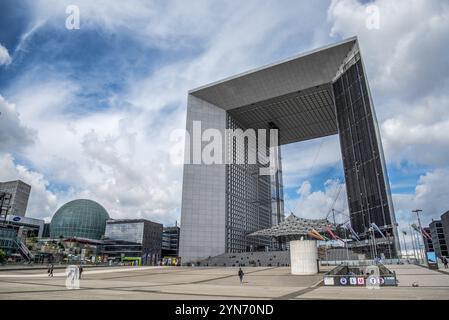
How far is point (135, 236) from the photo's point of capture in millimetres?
138625

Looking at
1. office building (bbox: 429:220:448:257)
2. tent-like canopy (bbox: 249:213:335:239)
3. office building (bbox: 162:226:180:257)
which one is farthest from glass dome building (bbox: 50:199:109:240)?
office building (bbox: 429:220:448:257)

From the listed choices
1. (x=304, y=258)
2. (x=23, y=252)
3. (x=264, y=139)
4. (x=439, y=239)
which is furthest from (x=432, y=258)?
(x=439, y=239)

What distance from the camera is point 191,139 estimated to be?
11181cm

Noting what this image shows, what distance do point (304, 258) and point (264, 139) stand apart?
10374cm

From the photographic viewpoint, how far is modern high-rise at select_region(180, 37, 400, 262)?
83.9m

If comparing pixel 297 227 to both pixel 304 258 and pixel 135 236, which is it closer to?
pixel 304 258

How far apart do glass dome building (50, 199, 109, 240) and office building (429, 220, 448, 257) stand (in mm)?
157440

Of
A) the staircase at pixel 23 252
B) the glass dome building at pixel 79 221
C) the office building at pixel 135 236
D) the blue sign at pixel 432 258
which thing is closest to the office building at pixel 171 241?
the office building at pixel 135 236

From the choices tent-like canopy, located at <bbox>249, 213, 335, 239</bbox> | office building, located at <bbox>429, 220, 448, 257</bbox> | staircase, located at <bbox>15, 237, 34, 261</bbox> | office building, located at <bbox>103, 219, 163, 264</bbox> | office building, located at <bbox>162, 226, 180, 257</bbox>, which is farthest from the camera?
office building, located at <bbox>162, 226, 180, 257</bbox>

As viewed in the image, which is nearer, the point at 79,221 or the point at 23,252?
the point at 23,252

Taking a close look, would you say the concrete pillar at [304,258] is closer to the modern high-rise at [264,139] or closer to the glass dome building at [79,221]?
the modern high-rise at [264,139]

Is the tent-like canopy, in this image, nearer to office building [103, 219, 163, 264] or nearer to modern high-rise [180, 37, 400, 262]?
modern high-rise [180, 37, 400, 262]

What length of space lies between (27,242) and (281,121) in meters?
110
